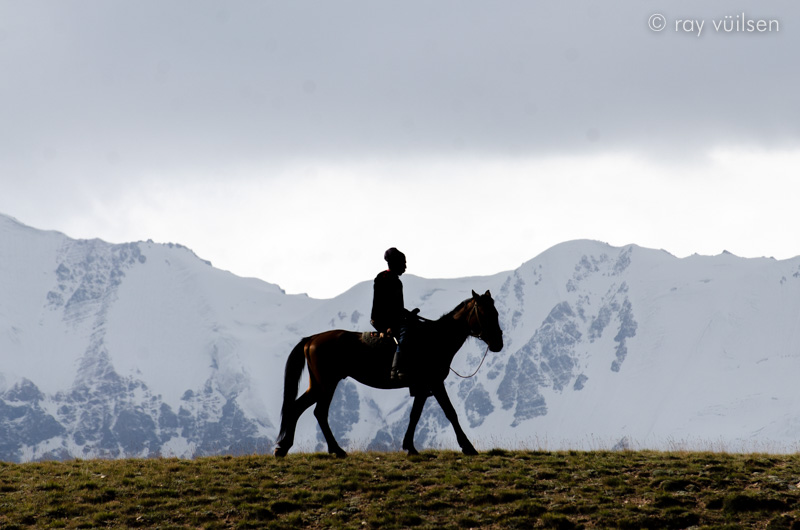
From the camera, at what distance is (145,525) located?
2095cm

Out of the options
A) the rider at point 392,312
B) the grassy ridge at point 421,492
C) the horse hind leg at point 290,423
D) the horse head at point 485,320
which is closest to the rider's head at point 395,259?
the rider at point 392,312

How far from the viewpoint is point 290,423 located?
2602cm

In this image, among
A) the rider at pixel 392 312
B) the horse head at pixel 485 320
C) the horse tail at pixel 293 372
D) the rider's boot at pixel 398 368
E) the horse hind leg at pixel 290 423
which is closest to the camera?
the horse head at pixel 485 320

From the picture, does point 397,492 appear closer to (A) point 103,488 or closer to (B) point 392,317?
(B) point 392,317

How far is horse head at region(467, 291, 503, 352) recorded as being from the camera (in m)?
24.4

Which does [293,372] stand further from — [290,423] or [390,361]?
[390,361]

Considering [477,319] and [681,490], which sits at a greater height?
[477,319]

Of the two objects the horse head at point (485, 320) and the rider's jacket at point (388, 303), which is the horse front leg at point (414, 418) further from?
the horse head at point (485, 320)

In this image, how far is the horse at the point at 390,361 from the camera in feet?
81.7

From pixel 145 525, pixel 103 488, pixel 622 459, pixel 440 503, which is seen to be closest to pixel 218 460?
pixel 103 488

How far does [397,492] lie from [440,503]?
120cm

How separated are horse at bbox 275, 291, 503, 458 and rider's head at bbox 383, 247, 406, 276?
147cm

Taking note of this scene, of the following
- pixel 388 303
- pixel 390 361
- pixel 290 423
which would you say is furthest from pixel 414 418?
pixel 290 423

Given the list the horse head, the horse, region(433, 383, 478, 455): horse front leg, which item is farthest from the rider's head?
region(433, 383, 478, 455): horse front leg
